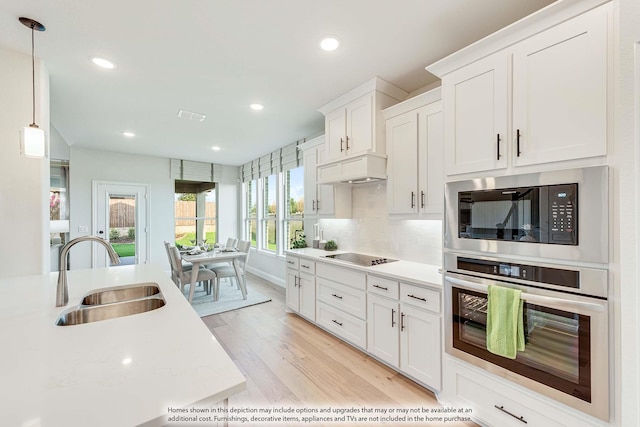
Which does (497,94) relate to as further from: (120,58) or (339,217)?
(120,58)

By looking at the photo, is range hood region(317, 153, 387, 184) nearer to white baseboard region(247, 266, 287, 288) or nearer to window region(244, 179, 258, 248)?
white baseboard region(247, 266, 287, 288)

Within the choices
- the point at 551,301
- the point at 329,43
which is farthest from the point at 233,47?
the point at 551,301

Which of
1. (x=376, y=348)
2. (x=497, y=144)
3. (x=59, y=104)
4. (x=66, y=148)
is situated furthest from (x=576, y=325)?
(x=66, y=148)

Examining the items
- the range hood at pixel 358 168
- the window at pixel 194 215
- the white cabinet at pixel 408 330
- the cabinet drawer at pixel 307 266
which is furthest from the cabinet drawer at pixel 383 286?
the window at pixel 194 215

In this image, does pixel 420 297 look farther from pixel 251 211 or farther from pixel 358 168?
pixel 251 211

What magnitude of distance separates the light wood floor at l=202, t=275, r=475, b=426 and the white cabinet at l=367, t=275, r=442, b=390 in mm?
150

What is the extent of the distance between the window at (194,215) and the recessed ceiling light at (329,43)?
17.3 ft

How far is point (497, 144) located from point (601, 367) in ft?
4.05

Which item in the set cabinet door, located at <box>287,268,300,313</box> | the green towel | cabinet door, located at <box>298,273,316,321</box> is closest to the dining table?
cabinet door, located at <box>287,268,300,313</box>

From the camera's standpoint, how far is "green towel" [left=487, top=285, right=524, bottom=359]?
58.2 inches

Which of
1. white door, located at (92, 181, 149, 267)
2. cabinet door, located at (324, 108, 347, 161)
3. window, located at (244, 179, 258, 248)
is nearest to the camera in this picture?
cabinet door, located at (324, 108, 347, 161)

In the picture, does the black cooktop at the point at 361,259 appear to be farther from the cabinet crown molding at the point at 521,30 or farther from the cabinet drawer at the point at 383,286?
the cabinet crown molding at the point at 521,30

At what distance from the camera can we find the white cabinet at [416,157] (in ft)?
7.49

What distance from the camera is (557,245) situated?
1.37 meters
